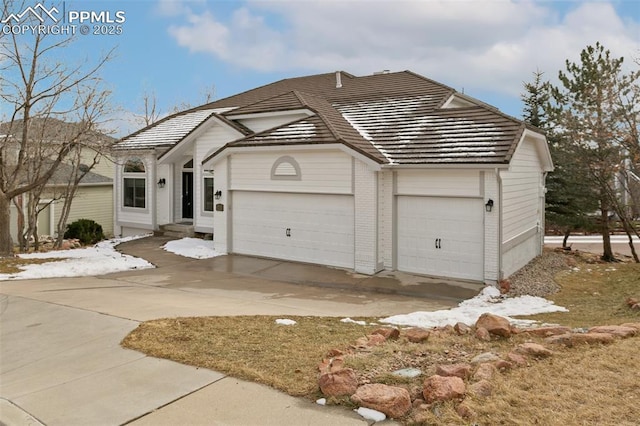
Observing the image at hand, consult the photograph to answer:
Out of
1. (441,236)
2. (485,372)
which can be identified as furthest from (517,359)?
(441,236)

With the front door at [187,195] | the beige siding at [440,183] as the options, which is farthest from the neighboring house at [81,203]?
the beige siding at [440,183]

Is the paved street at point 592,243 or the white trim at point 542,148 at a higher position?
the white trim at point 542,148

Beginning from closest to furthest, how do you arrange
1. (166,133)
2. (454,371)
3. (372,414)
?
(372,414)
(454,371)
(166,133)

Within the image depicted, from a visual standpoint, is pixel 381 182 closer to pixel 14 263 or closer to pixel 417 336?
pixel 417 336

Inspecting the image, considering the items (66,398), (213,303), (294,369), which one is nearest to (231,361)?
(294,369)

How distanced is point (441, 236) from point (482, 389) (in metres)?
8.70

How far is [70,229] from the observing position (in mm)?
23609

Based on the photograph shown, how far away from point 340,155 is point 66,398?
9.99 meters

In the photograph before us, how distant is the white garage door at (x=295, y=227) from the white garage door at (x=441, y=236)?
1511 mm

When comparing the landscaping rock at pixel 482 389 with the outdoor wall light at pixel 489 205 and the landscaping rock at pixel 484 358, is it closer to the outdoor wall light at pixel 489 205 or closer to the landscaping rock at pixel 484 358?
the landscaping rock at pixel 484 358

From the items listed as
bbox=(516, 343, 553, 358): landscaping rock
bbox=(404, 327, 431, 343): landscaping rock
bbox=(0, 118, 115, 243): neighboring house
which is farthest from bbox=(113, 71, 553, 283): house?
bbox=(0, 118, 115, 243): neighboring house

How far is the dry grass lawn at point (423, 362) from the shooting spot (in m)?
4.13

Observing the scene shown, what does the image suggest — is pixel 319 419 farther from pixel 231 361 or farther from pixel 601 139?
pixel 601 139

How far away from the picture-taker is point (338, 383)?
466cm
